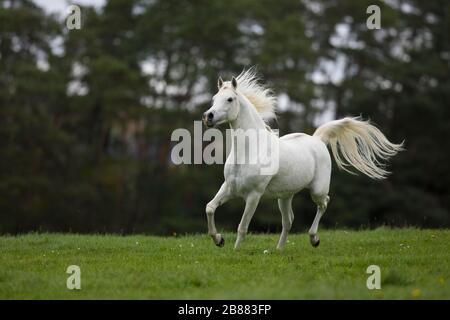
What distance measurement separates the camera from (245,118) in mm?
9109

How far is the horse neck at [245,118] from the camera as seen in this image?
9070 mm

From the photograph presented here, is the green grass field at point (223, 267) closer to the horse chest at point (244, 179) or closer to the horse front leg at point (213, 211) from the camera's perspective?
→ the horse front leg at point (213, 211)

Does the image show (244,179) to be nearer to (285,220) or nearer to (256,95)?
(285,220)

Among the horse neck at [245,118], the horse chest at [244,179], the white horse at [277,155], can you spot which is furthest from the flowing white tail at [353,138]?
the horse chest at [244,179]

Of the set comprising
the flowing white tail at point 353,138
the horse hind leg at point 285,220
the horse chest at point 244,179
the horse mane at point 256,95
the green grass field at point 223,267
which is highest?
the horse mane at point 256,95

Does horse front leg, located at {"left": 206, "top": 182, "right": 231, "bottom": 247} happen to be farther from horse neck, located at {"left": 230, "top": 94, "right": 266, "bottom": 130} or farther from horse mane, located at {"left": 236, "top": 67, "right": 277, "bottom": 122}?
horse mane, located at {"left": 236, "top": 67, "right": 277, "bottom": 122}

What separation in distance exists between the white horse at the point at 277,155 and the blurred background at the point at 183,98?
18.4 meters

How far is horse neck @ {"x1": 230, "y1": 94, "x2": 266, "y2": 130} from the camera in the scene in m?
9.07

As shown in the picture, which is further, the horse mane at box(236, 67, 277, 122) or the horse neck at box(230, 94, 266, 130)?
the horse mane at box(236, 67, 277, 122)

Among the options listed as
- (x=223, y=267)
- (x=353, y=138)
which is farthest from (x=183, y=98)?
(x=223, y=267)

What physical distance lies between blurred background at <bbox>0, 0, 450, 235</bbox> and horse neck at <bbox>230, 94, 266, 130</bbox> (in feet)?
64.8

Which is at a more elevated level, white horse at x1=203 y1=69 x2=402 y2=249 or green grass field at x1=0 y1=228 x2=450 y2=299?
white horse at x1=203 y1=69 x2=402 y2=249

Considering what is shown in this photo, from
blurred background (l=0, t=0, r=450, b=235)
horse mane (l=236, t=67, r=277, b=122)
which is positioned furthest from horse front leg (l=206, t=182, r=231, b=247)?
blurred background (l=0, t=0, r=450, b=235)
